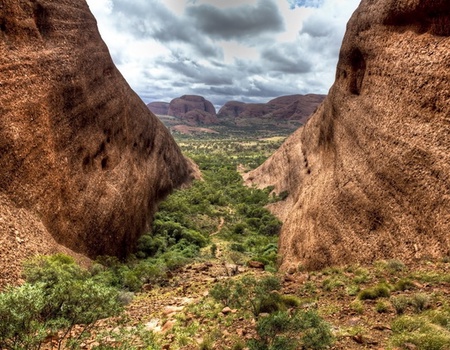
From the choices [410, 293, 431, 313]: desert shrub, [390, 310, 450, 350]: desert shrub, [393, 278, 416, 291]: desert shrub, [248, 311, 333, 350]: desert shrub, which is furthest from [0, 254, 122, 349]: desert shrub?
[393, 278, 416, 291]: desert shrub

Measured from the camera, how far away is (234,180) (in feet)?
244

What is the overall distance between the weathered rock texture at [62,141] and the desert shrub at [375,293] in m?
14.6

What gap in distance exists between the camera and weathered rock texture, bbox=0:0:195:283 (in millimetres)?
15500

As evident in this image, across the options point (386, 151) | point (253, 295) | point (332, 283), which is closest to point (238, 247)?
point (253, 295)

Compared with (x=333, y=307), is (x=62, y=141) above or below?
above

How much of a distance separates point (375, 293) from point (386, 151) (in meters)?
8.87

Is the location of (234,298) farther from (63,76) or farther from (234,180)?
(234,180)

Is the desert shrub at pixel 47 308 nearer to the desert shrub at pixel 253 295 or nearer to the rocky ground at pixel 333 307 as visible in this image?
the rocky ground at pixel 333 307

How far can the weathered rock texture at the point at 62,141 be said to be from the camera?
15.5m

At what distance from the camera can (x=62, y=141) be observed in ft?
65.1

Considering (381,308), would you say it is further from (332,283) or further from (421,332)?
(332,283)

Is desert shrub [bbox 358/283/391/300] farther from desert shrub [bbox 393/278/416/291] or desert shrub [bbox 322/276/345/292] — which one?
desert shrub [bbox 322/276/345/292]

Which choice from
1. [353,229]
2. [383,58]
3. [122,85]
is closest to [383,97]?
[383,58]

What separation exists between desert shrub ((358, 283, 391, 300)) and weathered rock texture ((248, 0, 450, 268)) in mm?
3262
